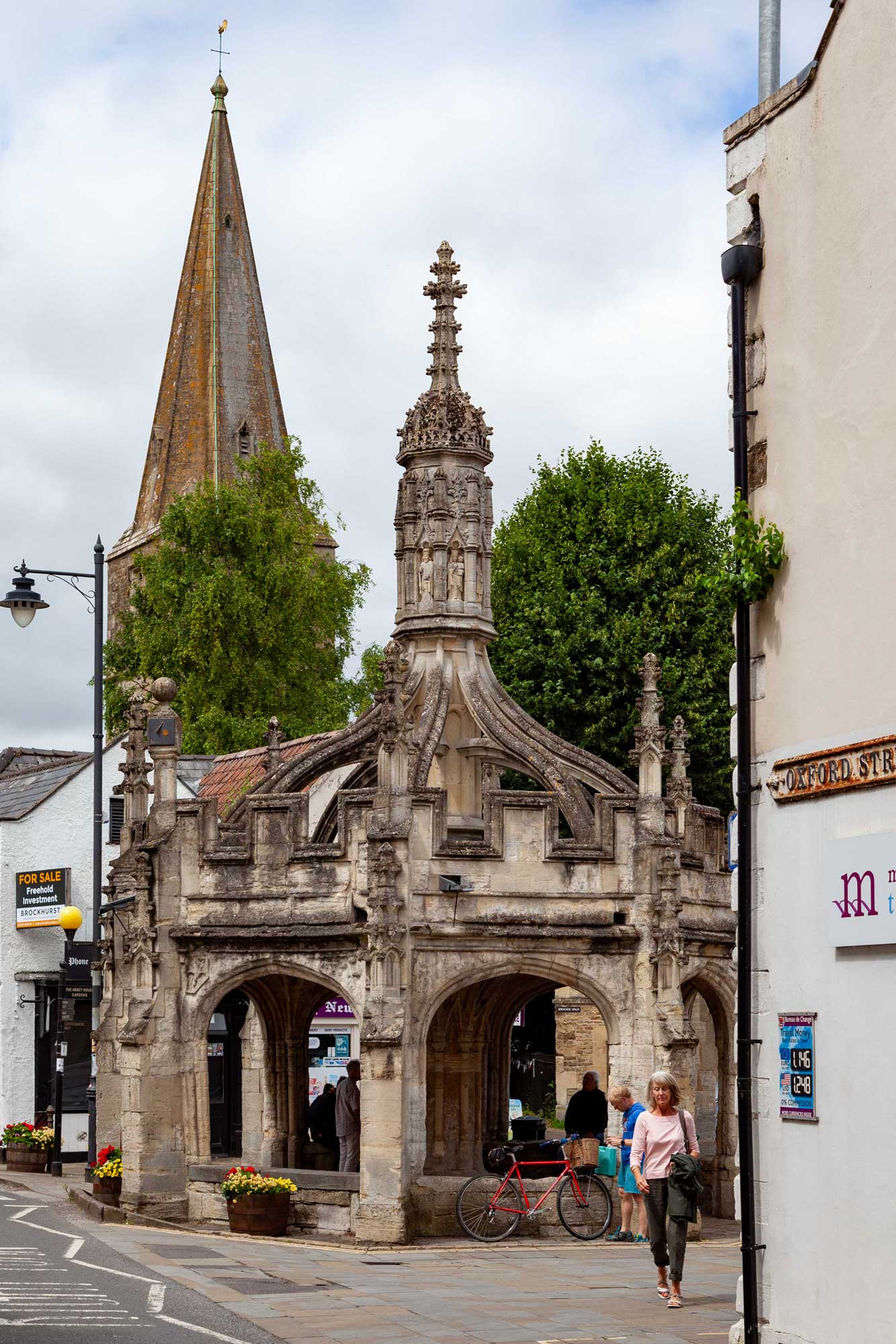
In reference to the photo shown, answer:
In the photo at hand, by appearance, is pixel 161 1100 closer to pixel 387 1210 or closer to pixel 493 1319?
pixel 387 1210

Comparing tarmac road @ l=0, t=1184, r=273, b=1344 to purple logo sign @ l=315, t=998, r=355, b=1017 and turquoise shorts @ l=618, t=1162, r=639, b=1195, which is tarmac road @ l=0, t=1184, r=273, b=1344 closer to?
turquoise shorts @ l=618, t=1162, r=639, b=1195

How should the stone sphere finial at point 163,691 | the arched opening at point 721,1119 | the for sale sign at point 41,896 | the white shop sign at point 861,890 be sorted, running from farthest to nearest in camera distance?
the for sale sign at point 41,896 → the stone sphere finial at point 163,691 → the arched opening at point 721,1119 → the white shop sign at point 861,890

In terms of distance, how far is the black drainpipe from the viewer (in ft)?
37.1

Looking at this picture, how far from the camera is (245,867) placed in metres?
20.4

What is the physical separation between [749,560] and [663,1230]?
17.1 feet

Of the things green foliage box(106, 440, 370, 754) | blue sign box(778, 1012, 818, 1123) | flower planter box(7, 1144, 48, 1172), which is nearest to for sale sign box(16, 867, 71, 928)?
flower planter box(7, 1144, 48, 1172)

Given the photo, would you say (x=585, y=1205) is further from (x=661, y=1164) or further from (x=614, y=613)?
(x=614, y=613)

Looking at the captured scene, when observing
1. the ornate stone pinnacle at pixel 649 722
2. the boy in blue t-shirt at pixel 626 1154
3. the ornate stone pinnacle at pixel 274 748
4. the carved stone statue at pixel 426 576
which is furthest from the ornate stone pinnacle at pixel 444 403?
the boy in blue t-shirt at pixel 626 1154

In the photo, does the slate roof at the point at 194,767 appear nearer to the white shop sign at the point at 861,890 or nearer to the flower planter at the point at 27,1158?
the flower planter at the point at 27,1158

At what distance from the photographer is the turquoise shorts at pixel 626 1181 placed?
1659 centimetres

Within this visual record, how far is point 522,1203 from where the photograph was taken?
18.9 meters

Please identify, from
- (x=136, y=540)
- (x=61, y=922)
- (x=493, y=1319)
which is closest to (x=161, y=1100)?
(x=493, y=1319)

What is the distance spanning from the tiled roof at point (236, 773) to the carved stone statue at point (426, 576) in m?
11.6

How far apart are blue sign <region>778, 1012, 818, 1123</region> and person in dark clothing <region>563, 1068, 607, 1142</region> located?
9187mm
